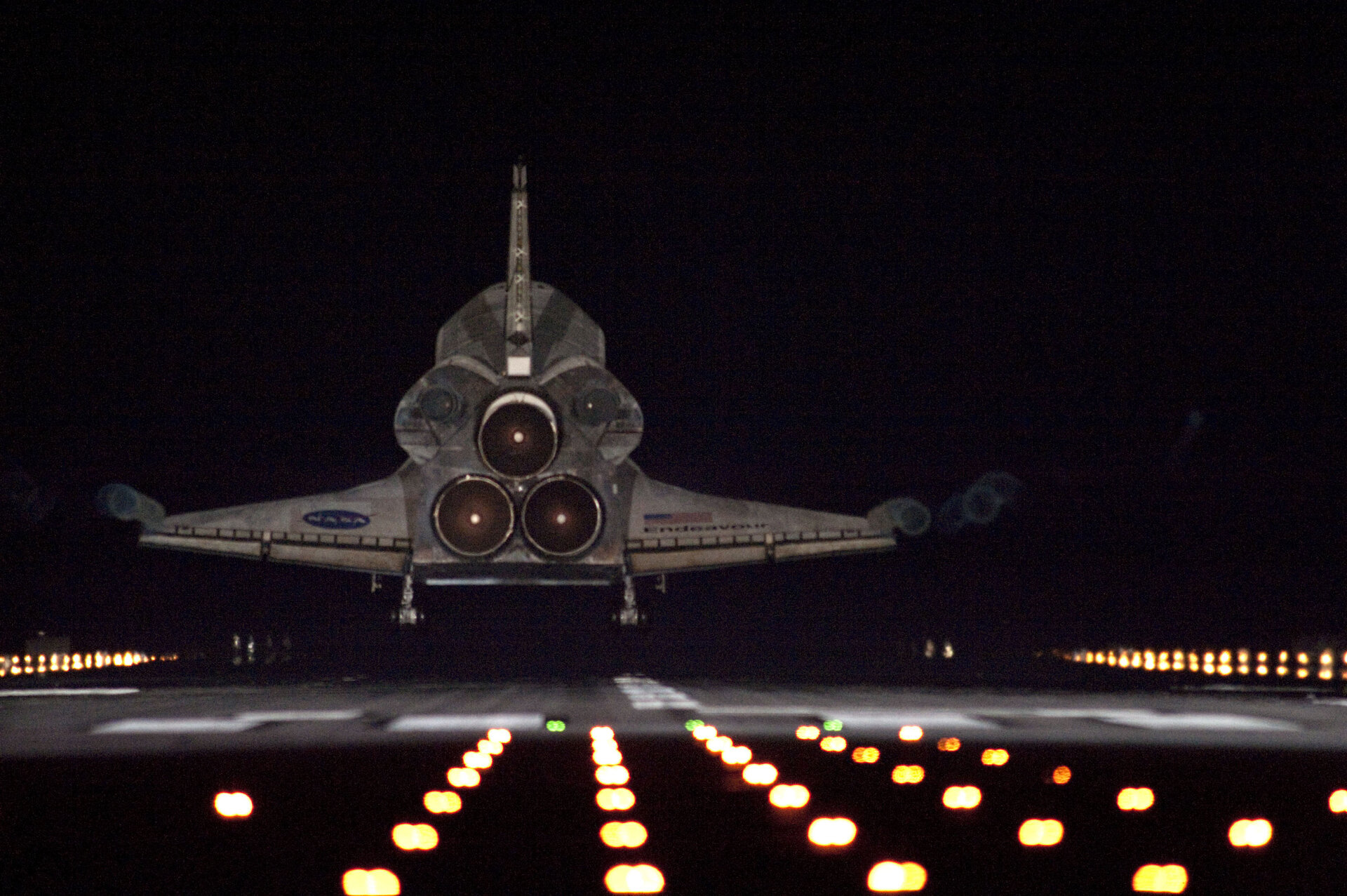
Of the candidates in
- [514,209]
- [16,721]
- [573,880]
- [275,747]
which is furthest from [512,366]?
[573,880]

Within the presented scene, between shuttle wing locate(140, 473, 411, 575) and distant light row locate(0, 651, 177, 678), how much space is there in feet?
27.6

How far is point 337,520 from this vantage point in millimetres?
49250

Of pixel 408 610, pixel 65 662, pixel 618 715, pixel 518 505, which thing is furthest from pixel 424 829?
pixel 65 662

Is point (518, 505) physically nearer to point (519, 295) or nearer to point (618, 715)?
point (519, 295)

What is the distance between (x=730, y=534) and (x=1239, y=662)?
54.2 feet

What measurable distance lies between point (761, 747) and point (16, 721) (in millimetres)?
13105

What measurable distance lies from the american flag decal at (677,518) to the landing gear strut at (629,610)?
1948 mm

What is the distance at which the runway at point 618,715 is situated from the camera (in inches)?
862

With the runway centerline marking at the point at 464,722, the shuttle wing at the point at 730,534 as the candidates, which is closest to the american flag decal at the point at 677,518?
the shuttle wing at the point at 730,534

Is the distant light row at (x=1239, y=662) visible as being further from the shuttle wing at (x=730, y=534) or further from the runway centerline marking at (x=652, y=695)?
the runway centerline marking at (x=652, y=695)

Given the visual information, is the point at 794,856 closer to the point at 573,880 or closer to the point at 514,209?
the point at 573,880

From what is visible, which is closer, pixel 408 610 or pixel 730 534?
pixel 408 610

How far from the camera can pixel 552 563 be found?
1789 inches

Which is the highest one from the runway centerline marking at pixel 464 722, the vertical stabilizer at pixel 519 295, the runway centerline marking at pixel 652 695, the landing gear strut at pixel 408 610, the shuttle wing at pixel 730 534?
the vertical stabilizer at pixel 519 295
